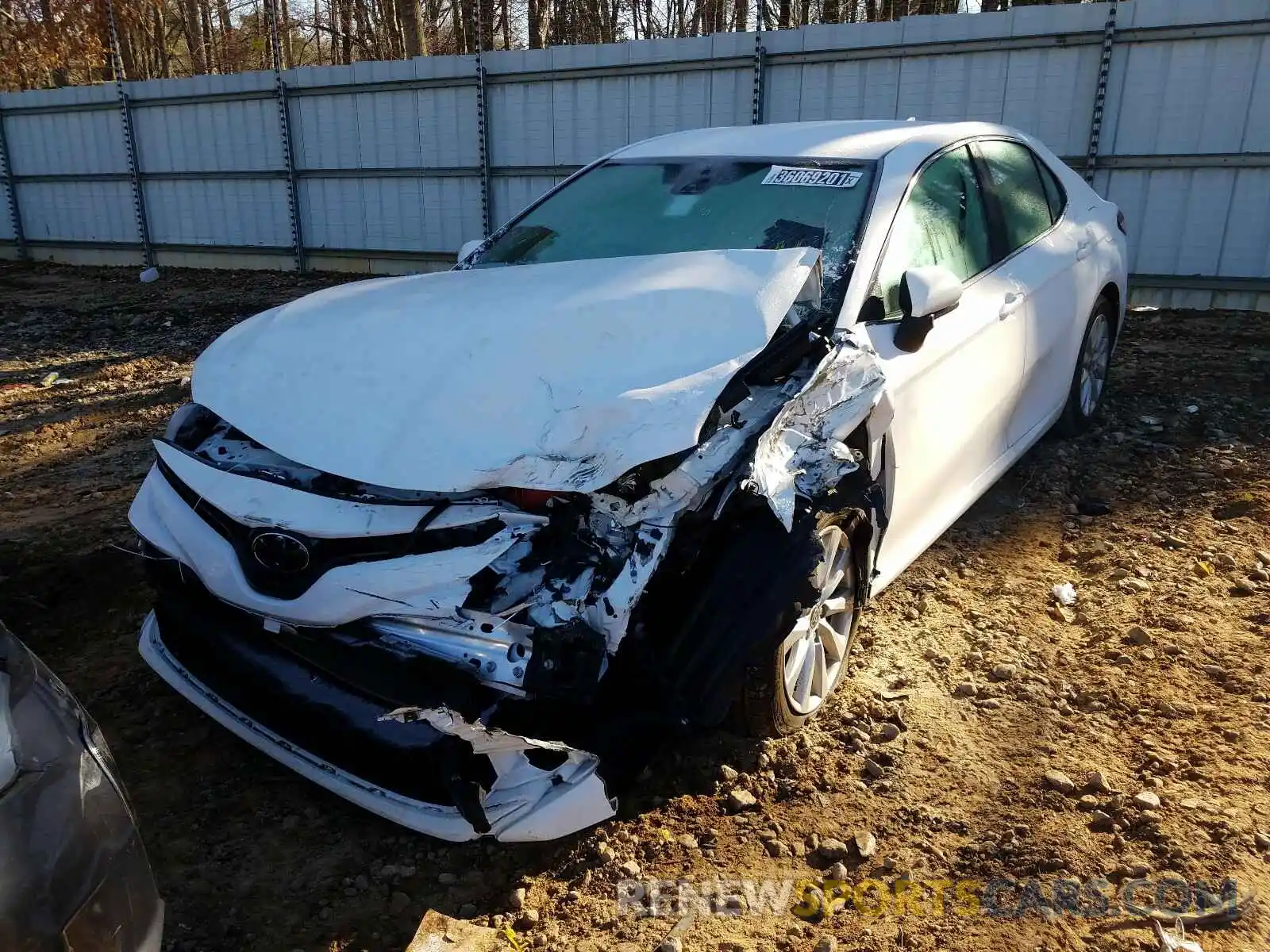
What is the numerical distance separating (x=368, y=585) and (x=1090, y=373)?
4.09 m

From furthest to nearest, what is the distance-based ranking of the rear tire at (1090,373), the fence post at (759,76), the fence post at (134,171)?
1. the fence post at (134,171)
2. the fence post at (759,76)
3. the rear tire at (1090,373)

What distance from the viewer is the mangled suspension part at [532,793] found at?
199 cm

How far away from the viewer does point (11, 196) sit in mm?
15148

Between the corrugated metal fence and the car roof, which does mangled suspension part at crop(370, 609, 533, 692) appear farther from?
the corrugated metal fence

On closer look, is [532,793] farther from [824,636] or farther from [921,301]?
[921,301]

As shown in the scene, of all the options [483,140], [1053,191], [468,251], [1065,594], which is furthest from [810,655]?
[483,140]

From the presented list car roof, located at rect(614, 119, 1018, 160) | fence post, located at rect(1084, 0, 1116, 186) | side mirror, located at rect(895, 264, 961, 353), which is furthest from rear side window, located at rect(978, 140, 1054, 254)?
fence post, located at rect(1084, 0, 1116, 186)

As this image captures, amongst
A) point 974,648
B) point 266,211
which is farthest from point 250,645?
point 266,211

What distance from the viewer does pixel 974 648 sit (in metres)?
3.20

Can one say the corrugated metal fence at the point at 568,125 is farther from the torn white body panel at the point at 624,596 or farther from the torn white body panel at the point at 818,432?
the torn white body panel at the point at 624,596

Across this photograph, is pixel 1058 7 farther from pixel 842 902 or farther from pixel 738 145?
pixel 842 902

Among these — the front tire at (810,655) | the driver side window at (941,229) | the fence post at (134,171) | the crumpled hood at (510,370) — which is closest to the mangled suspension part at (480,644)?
the crumpled hood at (510,370)

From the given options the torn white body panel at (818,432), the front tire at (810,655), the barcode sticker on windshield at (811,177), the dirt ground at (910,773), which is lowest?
the dirt ground at (910,773)

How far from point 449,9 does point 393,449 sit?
2305 centimetres
